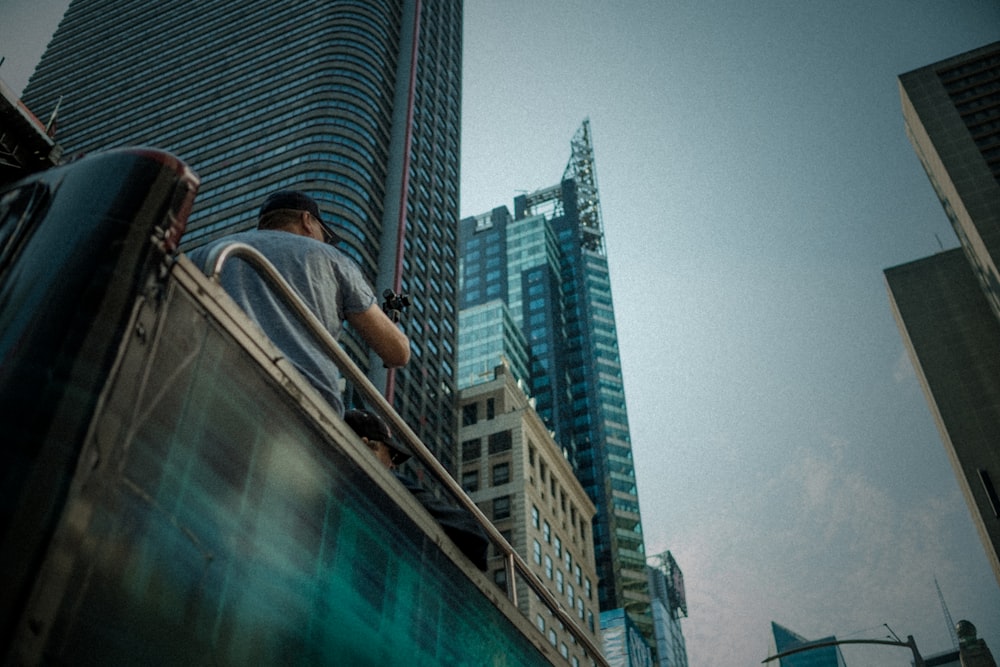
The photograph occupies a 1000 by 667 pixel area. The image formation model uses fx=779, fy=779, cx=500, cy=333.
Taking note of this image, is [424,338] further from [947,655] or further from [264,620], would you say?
[947,655]

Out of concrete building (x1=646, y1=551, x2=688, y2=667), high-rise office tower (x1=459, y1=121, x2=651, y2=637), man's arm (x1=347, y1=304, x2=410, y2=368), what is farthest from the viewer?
concrete building (x1=646, y1=551, x2=688, y2=667)

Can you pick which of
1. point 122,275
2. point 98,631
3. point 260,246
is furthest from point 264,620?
point 260,246

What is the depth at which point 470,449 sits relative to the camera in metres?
64.5

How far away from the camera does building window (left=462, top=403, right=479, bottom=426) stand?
67250 millimetres

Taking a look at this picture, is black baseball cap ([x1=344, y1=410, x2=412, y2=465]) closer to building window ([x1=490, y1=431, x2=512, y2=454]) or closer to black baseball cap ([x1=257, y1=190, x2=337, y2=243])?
black baseball cap ([x1=257, y1=190, x2=337, y2=243])

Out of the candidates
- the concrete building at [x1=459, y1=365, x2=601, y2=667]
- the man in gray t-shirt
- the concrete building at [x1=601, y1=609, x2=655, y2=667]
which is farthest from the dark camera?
the concrete building at [x1=601, y1=609, x2=655, y2=667]

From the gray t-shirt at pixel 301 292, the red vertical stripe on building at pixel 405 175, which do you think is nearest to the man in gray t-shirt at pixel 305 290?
the gray t-shirt at pixel 301 292

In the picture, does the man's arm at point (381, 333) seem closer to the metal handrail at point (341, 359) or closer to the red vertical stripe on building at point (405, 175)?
the metal handrail at point (341, 359)

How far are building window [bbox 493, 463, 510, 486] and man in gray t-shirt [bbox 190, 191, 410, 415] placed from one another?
5617 centimetres

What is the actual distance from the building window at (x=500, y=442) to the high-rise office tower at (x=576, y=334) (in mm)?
44166

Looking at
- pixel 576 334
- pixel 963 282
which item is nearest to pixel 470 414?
pixel 963 282

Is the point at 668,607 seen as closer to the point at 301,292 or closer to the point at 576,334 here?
the point at 576,334

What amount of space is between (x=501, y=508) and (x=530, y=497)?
7.56ft

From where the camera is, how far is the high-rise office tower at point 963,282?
5809cm
